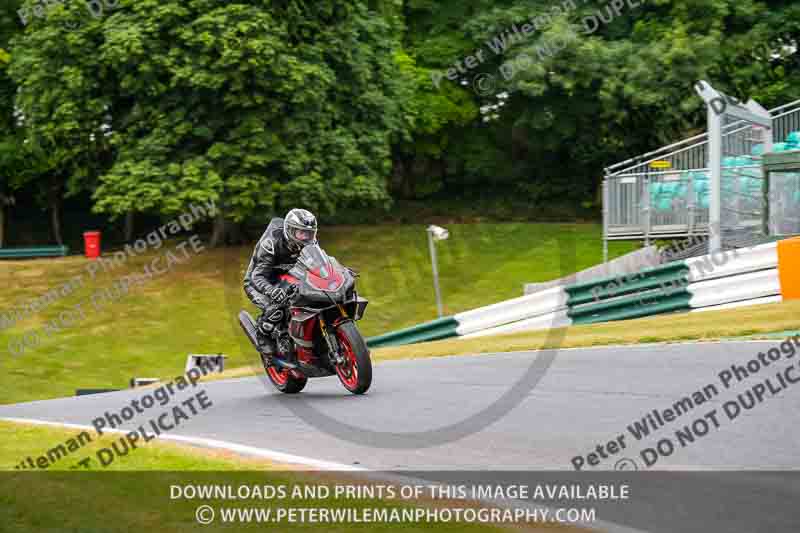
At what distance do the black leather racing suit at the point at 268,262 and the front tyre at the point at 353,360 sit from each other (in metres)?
0.95

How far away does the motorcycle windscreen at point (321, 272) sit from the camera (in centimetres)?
971

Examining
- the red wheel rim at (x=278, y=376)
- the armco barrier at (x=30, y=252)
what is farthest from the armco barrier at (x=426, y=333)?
the armco barrier at (x=30, y=252)

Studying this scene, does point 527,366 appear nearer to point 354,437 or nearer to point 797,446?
point 354,437

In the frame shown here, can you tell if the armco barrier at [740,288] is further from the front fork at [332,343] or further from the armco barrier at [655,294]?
the front fork at [332,343]

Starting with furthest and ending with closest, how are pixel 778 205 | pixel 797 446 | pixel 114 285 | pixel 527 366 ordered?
1. pixel 114 285
2. pixel 778 205
3. pixel 527 366
4. pixel 797 446

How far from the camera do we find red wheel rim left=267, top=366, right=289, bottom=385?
11.1 m

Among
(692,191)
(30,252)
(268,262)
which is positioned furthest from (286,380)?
(30,252)

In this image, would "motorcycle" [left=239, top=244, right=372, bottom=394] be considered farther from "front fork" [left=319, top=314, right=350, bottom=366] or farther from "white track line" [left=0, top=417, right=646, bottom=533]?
"white track line" [left=0, top=417, right=646, bottom=533]

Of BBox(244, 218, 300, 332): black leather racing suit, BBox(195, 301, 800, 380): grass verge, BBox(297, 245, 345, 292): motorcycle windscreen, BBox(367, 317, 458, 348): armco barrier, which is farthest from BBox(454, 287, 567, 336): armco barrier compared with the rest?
BBox(297, 245, 345, 292): motorcycle windscreen

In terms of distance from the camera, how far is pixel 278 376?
1126 cm

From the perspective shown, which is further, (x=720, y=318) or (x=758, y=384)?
(x=720, y=318)

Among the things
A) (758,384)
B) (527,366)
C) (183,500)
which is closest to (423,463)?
(183,500)

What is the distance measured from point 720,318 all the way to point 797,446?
716cm

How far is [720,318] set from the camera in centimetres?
1373
